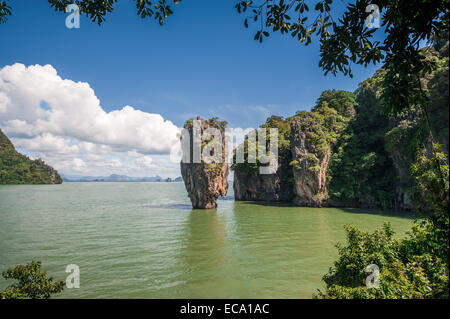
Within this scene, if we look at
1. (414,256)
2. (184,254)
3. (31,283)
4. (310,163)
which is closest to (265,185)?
(310,163)

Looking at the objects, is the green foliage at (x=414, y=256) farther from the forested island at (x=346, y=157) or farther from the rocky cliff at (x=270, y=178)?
the rocky cliff at (x=270, y=178)

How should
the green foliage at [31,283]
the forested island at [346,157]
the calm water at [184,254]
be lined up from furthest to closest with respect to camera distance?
the forested island at [346,157] → the calm water at [184,254] → the green foliage at [31,283]

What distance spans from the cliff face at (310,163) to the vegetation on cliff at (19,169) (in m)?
118

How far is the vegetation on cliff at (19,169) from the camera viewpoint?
93.9m

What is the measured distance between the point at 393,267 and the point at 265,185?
30.0 m

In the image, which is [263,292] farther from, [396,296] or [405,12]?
[405,12]

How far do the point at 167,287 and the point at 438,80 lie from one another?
21.6 metres

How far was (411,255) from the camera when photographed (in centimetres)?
514

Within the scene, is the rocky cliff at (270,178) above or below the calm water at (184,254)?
above

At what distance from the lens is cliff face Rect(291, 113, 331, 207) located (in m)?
26.6

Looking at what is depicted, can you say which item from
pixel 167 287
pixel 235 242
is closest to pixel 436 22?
pixel 167 287

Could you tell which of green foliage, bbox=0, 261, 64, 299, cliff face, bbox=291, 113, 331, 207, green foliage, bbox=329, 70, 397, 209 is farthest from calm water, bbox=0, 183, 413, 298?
cliff face, bbox=291, 113, 331, 207

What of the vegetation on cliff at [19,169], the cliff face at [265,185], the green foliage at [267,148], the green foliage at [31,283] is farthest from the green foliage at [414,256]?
the vegetation on cliff at [19,169]

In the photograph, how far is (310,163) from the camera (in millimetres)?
27047
